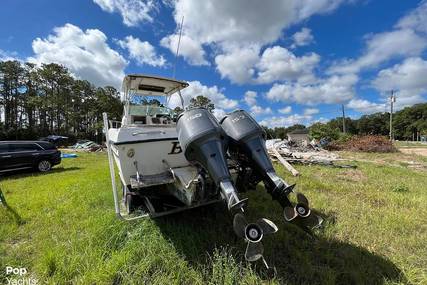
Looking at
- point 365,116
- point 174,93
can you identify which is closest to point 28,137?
point 174,93

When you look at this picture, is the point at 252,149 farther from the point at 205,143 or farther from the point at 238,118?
the point at 205,143


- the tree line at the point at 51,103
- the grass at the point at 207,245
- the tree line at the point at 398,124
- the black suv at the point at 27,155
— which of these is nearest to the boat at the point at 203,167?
the grass at the point at 207,245

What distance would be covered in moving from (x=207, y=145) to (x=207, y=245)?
138 cm

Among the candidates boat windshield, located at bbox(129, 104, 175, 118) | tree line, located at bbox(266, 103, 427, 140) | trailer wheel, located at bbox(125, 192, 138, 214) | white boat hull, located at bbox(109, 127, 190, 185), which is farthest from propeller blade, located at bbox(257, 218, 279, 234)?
tree line, located at bbox(266, 103, 427, 140)

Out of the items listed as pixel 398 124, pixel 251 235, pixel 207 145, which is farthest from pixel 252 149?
pixel 398 124

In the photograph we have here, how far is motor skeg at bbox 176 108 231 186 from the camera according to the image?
2.29m

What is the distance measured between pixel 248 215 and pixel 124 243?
193 centimetres

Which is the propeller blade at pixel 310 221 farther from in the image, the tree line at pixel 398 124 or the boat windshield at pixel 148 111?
the tree line at pixel 398 124

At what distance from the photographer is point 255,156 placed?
8.65 feet

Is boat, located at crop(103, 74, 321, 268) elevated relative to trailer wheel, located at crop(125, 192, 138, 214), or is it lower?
elevated

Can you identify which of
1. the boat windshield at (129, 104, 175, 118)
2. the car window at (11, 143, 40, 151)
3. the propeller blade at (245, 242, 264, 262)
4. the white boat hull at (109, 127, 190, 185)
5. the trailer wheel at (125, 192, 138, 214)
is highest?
the boat windshield at (129, 104, 175, 118)

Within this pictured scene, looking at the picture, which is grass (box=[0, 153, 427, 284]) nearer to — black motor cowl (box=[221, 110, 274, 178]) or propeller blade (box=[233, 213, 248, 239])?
propeller blade (box=[233, 213, 248, 239])

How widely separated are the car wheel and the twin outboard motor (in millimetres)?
9470

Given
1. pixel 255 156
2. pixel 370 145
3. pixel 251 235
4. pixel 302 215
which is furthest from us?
pixel 370 145
